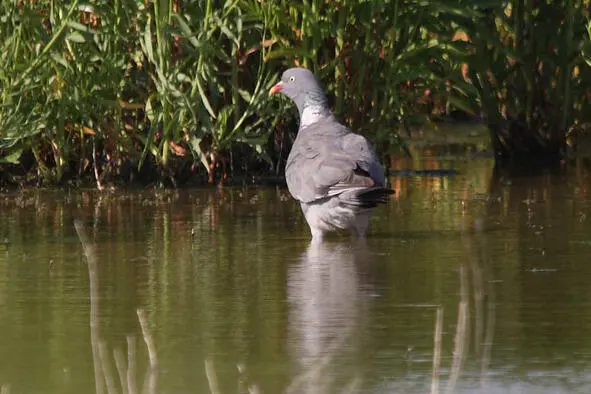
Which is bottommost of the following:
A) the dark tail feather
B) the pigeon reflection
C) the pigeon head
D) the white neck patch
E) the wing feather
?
the pigeon reflection

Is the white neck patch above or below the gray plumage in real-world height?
above

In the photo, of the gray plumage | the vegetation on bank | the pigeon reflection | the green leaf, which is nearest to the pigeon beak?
the vegetation on bank

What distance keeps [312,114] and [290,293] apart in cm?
272

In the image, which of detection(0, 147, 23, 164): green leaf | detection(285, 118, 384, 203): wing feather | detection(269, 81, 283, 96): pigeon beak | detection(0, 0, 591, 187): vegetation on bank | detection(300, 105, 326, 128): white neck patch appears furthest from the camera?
detection(0, 147, 23, 164): green leaf

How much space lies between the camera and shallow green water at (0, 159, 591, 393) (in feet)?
18.8

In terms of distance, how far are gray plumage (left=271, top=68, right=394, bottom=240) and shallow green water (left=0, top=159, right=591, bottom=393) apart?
0.57 ft

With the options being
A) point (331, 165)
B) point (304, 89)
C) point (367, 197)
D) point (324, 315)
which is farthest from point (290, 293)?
point (304, 89)

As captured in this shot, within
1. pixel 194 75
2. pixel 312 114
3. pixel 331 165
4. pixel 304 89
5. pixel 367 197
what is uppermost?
pixel 194 75

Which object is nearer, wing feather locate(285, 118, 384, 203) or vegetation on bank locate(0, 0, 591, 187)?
wing feather locate(285, 118, 384, 203)

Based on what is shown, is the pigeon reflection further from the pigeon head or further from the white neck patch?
the pigeon head

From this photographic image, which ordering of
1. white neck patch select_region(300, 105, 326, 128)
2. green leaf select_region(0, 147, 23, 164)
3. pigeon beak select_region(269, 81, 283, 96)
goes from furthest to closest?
green leaf select_region(0, 147, 23, 164) → pigeon beak select_region(269, 81, 283, 96) → white neck patch select_region(300, 105, 326, 128)

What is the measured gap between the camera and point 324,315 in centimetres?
689

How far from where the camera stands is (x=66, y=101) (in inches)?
419

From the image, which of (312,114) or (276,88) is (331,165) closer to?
(312,114)
